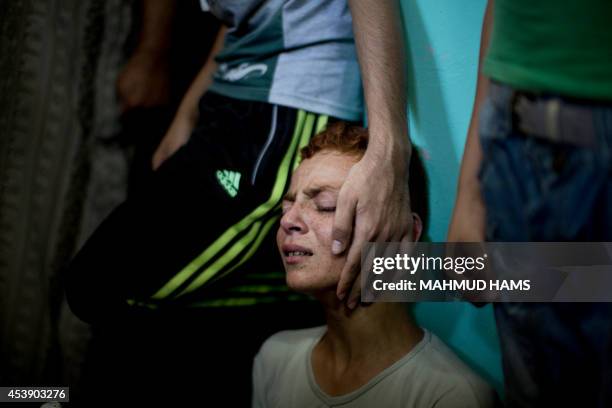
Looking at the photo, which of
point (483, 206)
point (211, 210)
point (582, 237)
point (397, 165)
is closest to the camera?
point (582, 237)

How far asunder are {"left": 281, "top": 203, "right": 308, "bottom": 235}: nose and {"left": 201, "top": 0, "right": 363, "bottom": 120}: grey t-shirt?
7.6 inches

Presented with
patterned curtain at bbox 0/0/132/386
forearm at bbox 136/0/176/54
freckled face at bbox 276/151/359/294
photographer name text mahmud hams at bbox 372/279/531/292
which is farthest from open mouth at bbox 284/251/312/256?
forearm at bbox 136/0/176/54

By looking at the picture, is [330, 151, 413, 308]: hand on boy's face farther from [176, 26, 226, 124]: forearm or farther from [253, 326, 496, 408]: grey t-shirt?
[176, 26, 226, 124]: forearm

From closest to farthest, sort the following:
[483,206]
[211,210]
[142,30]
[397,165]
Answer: [483,206]
[397,165]
[211,210]
[142,30]

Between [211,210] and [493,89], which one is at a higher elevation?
[493,89]

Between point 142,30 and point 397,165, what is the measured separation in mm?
675

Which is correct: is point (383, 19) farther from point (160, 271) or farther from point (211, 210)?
point (160, 271)

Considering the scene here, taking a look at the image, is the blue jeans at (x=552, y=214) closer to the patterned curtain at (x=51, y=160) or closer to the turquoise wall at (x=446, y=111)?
the turquoise wall at (x=446, y=111)

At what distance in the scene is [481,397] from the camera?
71cm

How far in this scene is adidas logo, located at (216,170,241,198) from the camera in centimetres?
90

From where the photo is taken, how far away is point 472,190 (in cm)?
64

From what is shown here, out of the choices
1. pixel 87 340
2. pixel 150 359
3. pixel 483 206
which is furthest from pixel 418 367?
pixel 87 340

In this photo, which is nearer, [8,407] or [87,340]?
[8,407]

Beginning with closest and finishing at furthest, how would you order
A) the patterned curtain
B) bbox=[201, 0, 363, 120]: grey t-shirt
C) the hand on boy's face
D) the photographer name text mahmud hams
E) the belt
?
the belt < the photographer name text mahmud hams < the hand on boy's face < bbox=[201, 0, 363, 120]: grey t-shirt < the patterned curtain
